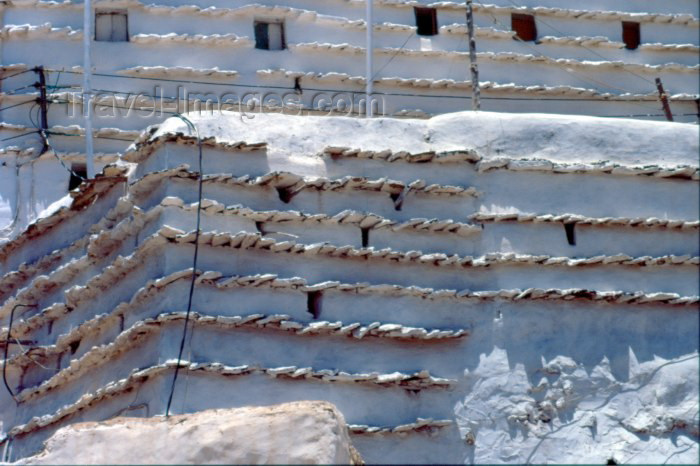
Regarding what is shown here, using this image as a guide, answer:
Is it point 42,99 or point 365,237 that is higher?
point 365,237

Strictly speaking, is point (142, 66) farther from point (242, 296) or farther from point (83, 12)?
point (242, 296)

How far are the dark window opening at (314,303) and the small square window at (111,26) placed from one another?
777 cm

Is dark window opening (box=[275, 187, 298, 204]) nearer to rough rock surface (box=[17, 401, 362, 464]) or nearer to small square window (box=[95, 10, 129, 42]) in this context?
rough rock surface (box=[17, 401, 362, 464])

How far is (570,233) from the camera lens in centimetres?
1898

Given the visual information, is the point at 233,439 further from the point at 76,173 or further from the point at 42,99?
the point at 42,99

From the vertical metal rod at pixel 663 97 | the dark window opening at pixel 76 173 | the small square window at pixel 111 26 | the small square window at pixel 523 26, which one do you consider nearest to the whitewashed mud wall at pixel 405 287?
the vertical metal rod at pixel 663 97

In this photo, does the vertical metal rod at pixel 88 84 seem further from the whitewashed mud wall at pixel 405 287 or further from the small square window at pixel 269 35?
the whitewashed mud wall at pixel 405 287

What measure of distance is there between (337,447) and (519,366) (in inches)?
201

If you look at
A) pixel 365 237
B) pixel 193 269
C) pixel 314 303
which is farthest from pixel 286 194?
pixel 193 269

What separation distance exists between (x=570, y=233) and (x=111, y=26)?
8.37 metres

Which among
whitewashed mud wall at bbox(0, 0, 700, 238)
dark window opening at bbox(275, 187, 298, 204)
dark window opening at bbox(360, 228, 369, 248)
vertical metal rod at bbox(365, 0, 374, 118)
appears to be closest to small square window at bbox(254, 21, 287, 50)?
whitewashed mud wall at bbox(0, 0, 700, 238)

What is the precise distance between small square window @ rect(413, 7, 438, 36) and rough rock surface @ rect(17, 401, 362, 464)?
1238 cm

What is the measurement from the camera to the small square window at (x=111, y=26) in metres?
24.7

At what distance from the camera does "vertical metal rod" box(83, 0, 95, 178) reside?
22.2 metres
